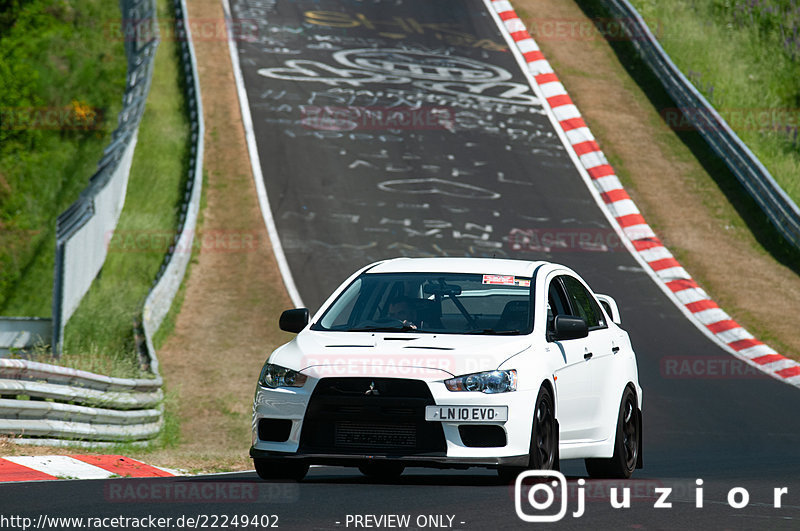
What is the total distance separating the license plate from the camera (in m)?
8.02

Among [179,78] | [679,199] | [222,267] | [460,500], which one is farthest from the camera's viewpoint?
[179,78]

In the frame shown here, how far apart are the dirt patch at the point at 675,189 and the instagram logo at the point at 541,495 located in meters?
13.8

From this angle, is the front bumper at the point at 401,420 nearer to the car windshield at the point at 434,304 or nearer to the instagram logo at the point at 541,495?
the instagram logo at the point at 541,495

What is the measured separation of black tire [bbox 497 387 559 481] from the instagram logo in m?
0.06

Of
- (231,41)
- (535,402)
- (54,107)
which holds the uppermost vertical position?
(535,402)

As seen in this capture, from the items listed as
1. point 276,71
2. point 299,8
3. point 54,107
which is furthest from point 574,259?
point 54,107

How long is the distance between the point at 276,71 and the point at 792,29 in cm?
1665

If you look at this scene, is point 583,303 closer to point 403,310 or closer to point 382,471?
point 403,310

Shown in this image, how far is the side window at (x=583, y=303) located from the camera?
9.98 metres

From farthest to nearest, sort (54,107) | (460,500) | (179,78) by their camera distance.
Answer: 1. (54,107)
2. (179,78)
3. (460,500)

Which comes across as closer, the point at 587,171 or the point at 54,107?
the point at 587,171

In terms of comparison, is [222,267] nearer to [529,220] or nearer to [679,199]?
[529,220]

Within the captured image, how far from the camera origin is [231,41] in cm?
3550

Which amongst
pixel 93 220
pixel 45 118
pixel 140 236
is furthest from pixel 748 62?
pixel 93 220
